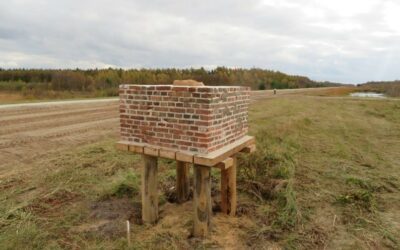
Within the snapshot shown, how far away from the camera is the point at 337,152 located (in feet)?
30.2

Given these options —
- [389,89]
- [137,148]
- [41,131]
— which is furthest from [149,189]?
[389,89]

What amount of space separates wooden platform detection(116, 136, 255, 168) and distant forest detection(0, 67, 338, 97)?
2647 centimetres

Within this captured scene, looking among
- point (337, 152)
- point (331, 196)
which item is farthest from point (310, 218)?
point (337, 152)

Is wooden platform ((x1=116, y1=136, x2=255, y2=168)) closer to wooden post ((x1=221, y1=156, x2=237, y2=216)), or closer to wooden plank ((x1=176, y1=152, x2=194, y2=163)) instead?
wooden plank ((x1=176, y1=152, x2=194, y2=163))

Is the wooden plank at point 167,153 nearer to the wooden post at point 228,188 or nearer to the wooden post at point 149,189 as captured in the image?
the wooden post at point 149,189

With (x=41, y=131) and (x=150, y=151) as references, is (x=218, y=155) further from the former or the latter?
(x=41, y=131)

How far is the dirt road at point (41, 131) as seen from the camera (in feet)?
27.8

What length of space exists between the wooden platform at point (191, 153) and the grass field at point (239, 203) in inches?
42.9

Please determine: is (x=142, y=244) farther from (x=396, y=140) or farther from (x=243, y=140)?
(x=396, y=140)

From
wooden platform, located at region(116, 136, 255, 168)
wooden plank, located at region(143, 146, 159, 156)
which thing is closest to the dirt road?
wooden platform, located at region(116, 136, 255, 168)

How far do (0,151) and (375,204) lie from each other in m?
8.74

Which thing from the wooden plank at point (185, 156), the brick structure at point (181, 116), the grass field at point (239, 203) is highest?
the brick structure at point (181, 116)

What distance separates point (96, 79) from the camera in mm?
43438

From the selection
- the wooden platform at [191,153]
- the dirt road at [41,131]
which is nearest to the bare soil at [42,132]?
the dirt road at [41,131]
